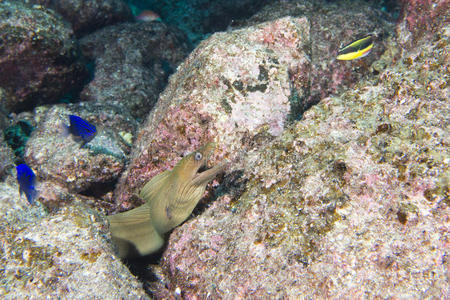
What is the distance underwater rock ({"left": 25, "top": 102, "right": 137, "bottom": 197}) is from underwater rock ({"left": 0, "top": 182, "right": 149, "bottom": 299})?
1.63 metres

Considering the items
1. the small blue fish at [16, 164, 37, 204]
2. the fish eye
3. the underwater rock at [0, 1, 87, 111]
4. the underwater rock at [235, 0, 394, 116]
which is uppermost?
the underwater rock at [0, 1, 87, 111]

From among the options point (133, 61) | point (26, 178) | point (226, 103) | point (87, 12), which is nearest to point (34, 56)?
point (133, 61)

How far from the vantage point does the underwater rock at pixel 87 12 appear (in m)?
7.75

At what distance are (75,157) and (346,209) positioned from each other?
148 inches

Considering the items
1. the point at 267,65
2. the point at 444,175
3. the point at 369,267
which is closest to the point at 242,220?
the point at 369,267

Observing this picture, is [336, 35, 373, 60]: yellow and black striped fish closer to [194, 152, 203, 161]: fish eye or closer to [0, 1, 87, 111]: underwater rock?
[194, 152, 203, 161]: fish eye

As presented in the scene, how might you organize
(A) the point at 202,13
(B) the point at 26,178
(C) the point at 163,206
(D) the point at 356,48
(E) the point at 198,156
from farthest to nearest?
(A) the point at 202,13
(D) the point at 356,48
(B) the point at 26,178
(C) the point at 163,206
(E) the point at 198,156

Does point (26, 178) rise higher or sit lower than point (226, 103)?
higher

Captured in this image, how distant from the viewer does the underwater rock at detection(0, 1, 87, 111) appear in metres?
4.93

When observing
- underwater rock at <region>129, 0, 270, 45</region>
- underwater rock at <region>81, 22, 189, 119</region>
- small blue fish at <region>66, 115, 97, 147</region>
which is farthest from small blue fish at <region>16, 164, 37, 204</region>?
underwater rock at <region>129, 0, 270, 45</region>

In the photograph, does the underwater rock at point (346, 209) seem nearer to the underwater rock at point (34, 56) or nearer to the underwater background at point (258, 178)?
the underwater background at point (258, 178)

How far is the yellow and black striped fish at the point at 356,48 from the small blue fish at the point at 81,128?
12.0ft

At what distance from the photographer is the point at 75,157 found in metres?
3.92

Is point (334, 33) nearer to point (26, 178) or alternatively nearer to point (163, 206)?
point (163, 206)
